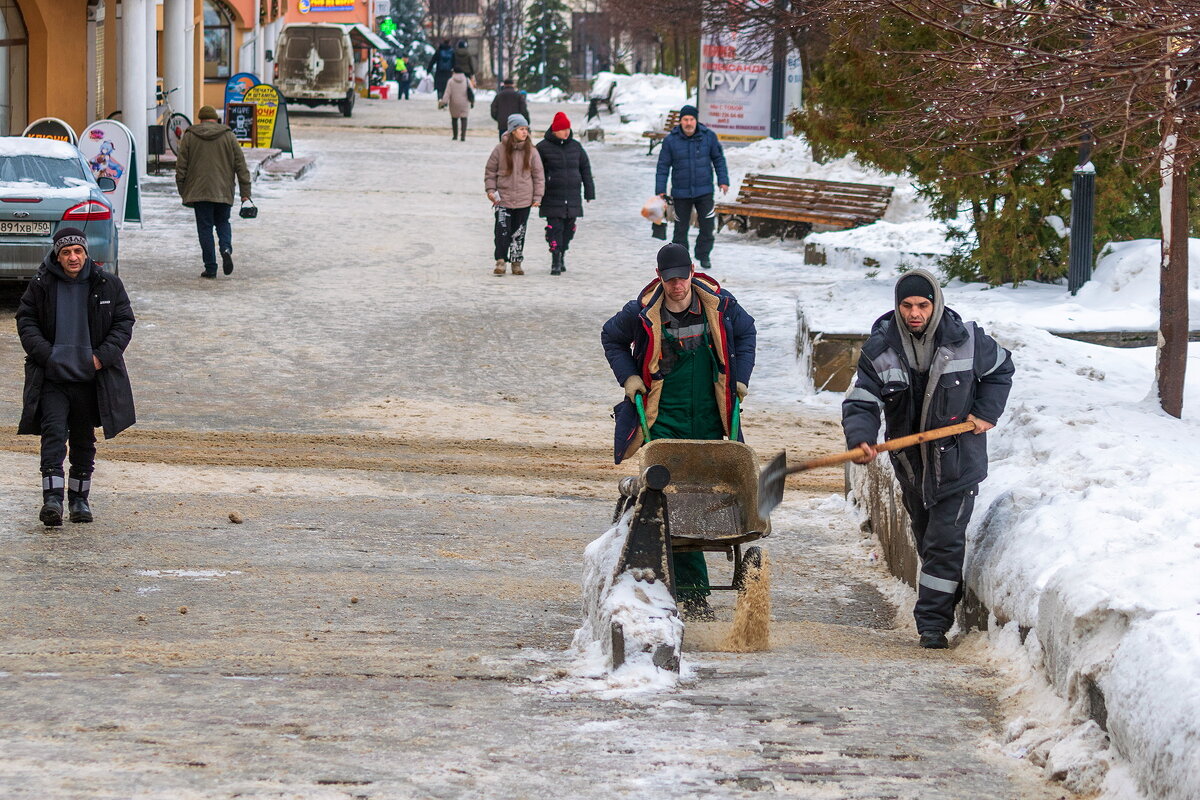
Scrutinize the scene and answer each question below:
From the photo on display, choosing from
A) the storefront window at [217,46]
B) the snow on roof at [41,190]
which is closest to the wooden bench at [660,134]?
the storefront window at [217,46]

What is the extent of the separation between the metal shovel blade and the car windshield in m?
10.0

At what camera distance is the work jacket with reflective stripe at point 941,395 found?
6.19m

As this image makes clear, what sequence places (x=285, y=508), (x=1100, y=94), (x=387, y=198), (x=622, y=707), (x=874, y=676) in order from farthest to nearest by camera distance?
(x=387, y=198), (x=285, y=508), (x=1100, y=94), (x=874, y=676), (x=622, y=707)

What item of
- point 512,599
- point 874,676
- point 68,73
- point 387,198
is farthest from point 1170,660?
point 68,73

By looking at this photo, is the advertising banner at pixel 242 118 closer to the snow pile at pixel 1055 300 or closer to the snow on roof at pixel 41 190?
the snow on roof at pixel 41 190

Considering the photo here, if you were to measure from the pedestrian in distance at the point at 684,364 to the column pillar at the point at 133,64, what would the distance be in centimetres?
1822

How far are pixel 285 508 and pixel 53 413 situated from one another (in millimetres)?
1385

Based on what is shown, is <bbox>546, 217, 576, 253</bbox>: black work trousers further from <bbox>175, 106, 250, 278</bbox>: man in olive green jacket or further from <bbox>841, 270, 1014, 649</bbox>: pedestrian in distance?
<bbox>841, 270, 1014, 649</bbox>: pedestrian in distance

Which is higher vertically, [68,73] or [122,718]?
[68,73]

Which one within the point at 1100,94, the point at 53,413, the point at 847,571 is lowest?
the point at 847,571

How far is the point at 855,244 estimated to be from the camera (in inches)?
703

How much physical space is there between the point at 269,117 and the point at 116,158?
27.1 feet

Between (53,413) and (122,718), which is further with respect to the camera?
(53,413)

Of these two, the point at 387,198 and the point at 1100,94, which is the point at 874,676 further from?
the point at 387,198
